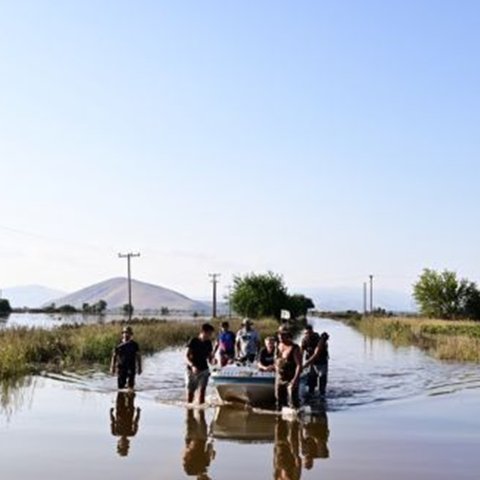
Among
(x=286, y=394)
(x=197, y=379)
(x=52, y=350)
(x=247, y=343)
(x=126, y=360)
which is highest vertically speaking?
(x=247, y=343)

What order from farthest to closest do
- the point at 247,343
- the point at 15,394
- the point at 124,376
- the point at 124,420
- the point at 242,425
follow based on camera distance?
1. the point at 247,343
2. the point at 124,376
3. the point at 15,394
4. the point at 124,420
5. the point at 242,425

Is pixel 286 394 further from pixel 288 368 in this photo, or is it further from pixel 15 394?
pixel 15 394

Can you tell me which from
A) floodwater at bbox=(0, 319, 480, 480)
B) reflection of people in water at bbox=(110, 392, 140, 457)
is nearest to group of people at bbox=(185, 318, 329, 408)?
floodwater at bbox=(0, 319, 480, 480)

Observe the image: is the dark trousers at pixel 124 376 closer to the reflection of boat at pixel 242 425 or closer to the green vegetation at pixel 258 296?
the reflection of boat at pixel 242 425

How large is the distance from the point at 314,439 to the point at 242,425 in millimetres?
2042

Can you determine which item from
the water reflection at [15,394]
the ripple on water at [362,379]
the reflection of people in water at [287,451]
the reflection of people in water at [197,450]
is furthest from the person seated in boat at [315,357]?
the water reflection at [15,394]

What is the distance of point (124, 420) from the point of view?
49.2 ft

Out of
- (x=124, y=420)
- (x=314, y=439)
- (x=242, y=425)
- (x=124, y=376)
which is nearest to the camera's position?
(x=314, y=439)

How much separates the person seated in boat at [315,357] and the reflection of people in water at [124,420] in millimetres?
4401

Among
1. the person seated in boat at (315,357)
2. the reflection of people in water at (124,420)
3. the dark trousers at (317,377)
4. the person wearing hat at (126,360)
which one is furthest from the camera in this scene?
the dark trousers at (317,377)

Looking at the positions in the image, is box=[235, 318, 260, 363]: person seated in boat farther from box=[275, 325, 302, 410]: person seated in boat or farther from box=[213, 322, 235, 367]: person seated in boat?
box=[275, 325, 302, 410]: person seated in boat

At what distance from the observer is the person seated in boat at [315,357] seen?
1927cm

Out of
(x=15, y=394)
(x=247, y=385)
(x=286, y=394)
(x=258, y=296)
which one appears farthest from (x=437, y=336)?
(x=15, y=394)

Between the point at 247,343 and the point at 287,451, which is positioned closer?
the point at 287,451
